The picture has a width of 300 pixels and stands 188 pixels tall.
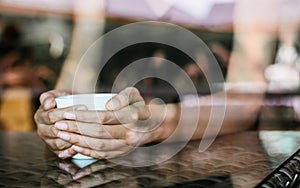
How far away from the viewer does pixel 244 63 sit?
9.24 feet

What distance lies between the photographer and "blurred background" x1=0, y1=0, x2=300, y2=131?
12.7 feet

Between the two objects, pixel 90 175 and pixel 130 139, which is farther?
pixel 130 139

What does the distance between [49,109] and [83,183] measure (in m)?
0.24

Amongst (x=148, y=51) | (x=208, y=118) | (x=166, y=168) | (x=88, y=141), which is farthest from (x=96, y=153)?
(x=148, y=51)

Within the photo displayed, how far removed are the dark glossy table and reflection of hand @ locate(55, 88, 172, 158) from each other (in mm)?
29

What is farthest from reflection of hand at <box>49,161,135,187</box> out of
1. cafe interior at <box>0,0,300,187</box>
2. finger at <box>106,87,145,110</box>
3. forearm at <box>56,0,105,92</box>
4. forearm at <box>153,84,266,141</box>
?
forearm at <box>56,0,105,92</box>

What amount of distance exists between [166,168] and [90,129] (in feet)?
0.51

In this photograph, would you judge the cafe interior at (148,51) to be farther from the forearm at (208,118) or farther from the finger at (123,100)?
the finger at (123,100)

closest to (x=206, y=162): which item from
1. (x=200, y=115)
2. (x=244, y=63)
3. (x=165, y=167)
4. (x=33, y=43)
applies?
(x=165, y=167)

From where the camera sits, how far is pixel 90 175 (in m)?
0.66

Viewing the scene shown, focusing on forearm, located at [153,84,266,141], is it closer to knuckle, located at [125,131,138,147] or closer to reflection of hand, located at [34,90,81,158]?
knuckle, located at [125,131,138,147]

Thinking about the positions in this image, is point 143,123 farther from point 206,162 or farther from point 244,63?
point 244,63

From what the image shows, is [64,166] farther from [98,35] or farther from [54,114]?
[98,35]

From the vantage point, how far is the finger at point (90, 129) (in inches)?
30.2
